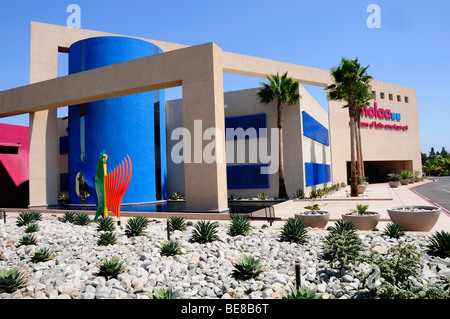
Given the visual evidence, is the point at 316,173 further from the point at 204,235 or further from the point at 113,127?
the point at 204,235

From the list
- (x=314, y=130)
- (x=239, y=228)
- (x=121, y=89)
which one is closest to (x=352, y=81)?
(x=314, y=130)

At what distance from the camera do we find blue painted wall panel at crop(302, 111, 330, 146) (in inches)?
1074

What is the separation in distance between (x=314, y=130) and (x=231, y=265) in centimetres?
2553

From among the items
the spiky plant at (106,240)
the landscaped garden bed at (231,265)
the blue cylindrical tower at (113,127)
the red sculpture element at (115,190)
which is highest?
the blue cylindrical tower at (113,127)

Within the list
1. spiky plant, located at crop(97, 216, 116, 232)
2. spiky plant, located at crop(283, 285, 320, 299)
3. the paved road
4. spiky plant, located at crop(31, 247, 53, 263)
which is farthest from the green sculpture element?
the paved road

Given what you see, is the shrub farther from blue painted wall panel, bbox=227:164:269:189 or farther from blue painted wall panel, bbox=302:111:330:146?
blue painted wall panel, bbox=302:111:330:146

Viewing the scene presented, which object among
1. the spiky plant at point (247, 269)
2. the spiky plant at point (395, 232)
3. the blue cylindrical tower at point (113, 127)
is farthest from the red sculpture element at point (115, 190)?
the blue cylindrical tower at point (113, 127)

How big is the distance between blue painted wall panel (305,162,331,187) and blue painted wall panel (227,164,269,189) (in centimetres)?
377

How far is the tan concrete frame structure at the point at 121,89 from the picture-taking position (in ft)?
50.2

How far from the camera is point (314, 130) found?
30.7 meters

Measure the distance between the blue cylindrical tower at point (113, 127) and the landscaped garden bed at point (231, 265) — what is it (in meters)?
12.9

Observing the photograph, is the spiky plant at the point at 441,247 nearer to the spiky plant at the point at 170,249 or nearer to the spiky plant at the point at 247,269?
the spiky plant at the point at 247,269
